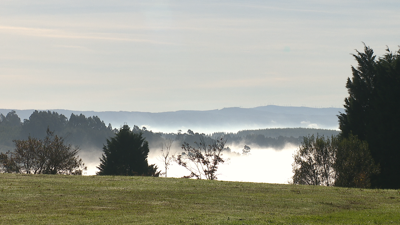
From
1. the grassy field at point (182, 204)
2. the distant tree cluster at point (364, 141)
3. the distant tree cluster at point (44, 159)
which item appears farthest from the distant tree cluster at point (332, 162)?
the distant tree cluster at point (44, 159)

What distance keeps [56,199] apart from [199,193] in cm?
933

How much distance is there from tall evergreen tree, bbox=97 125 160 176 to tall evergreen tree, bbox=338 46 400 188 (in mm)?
37238

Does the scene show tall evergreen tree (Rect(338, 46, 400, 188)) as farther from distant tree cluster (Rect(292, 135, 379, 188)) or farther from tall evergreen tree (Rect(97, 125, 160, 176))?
tall evergreen tree (Rect(97, 125, 160, 176))

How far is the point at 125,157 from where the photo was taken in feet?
265

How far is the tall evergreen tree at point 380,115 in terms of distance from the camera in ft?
173

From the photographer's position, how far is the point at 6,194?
2578 centimetres

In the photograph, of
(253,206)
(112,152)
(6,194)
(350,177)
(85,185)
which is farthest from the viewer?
(112,152)

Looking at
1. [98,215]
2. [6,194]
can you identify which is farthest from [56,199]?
[98,215]

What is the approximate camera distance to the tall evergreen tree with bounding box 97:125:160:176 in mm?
79125

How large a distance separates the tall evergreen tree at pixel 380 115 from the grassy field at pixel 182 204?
912 inches

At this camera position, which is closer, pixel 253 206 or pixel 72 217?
pixel 72 217

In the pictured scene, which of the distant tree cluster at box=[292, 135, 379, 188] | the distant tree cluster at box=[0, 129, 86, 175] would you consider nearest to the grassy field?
the distant tree cluster at box=[292, 135, 379, 188]

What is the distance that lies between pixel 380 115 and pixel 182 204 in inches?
1540

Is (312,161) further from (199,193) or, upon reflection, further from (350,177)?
(199,193)
